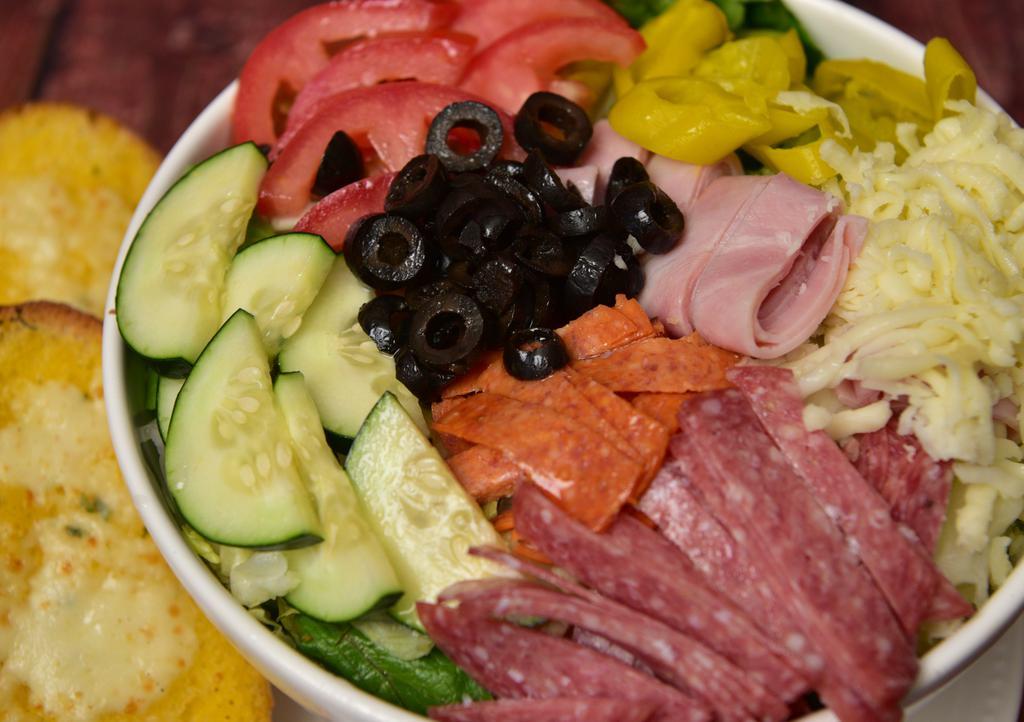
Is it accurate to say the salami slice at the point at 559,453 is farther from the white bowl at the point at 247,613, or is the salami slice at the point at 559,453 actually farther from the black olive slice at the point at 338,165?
the black olive slice at the point at 338,165

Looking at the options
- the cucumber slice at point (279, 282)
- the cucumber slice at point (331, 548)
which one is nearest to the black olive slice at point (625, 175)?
the cucumber slice at point (279, 282)

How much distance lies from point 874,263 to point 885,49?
111cm

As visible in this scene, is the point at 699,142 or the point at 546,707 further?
the point at 699,142

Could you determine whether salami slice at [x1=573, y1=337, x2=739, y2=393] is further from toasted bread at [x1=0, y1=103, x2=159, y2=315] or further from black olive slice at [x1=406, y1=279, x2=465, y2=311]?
toasted bread at [x1=0, y1=103, x2=159, y2=315]

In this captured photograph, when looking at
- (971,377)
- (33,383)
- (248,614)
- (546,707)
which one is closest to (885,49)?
(971,377)

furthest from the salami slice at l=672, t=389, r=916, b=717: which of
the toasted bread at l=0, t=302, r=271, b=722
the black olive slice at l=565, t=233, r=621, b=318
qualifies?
the toasted bread at l=0, t=302, r=271, b=722

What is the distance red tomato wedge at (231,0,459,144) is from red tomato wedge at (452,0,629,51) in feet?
0.32

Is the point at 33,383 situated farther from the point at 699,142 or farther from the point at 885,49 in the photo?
the point at 885,49

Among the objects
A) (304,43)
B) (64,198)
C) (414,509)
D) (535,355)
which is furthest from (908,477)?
(64,198)

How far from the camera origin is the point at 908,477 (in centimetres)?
215

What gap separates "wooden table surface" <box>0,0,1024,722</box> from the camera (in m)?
4.36

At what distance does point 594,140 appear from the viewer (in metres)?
2.91

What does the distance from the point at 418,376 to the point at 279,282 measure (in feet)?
1.41

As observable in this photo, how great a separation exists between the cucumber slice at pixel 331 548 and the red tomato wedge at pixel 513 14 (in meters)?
1.44
